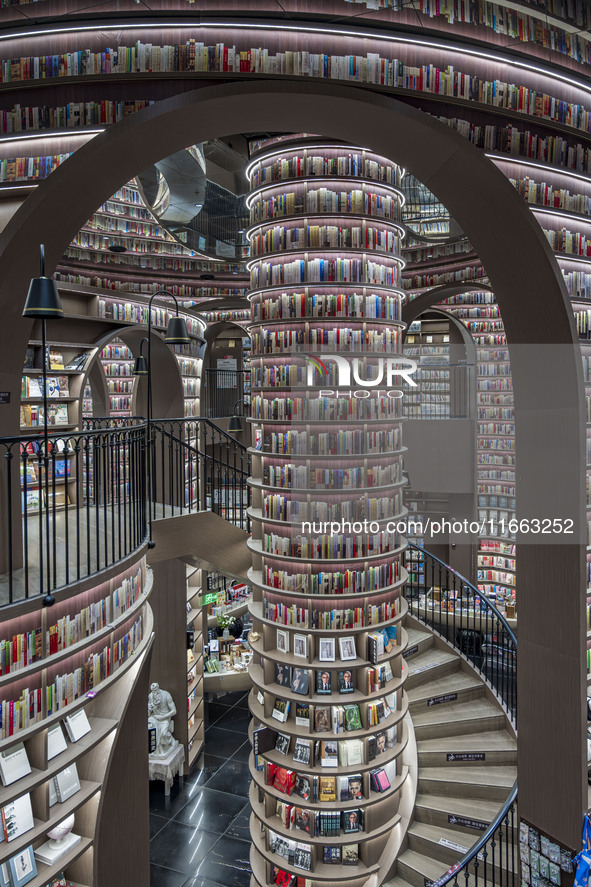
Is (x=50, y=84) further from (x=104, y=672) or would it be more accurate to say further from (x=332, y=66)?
(x=104, y=672)

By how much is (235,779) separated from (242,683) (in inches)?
83.4

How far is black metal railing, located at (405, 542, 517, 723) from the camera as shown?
5.73m

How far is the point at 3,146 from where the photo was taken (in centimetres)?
291

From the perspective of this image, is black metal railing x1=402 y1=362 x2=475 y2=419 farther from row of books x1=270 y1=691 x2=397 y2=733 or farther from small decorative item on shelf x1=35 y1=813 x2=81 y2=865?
small decorative item on shelf x1=35 y1=813 x2=81 y2=865

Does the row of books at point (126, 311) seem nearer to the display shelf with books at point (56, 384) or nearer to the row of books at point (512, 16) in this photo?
the display shelf with books at point (56, 384)

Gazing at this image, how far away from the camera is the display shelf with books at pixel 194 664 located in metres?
7.12

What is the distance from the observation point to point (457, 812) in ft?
15.1

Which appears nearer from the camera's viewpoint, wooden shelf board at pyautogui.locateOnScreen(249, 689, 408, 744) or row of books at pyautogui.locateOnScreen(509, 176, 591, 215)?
row of books at pyautogui.locateOnScreen(509, 176, 591, 215)

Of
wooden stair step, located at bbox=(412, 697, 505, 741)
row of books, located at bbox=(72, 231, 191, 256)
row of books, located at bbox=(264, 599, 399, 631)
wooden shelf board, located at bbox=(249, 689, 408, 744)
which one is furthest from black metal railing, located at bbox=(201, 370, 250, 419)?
wooden shelf board, located at bbox=(249, 689, 408, 744)

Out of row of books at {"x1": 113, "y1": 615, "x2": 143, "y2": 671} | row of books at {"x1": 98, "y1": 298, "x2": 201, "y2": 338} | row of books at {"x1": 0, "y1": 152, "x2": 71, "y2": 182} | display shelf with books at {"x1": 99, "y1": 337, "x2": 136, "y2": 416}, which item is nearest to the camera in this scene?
row of books at {"x1": 0, "y1": 152, "x2": 71, "y2": 182}

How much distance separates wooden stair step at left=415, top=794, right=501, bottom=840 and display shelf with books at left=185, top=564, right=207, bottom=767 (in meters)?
3.37

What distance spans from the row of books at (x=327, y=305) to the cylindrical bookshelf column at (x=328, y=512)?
0.01m

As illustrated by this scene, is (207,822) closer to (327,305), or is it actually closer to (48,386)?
(48,386)

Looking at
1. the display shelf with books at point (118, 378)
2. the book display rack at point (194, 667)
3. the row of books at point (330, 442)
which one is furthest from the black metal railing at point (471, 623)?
the display shelf with books at point (118, 378)
